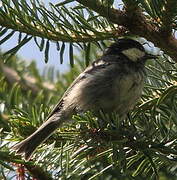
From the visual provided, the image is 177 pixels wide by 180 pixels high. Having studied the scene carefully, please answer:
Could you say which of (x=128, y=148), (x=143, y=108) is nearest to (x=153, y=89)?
(x=143, y=108)

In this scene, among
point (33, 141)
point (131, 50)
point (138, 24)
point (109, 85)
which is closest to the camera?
point (138, 24)

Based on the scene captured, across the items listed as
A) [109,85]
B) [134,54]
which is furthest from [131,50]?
[109,85]

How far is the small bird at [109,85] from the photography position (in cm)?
200

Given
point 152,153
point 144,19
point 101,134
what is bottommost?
point 152,153

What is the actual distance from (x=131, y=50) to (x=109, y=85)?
0.81 feet

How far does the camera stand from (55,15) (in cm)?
146

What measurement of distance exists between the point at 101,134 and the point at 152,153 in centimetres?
17

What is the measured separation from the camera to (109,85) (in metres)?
2.10

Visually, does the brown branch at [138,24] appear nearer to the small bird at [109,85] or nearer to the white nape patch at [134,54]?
the small bird at [109,85]

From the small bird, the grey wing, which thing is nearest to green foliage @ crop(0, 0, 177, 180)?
the small bird

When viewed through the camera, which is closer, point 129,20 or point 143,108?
point 129,20

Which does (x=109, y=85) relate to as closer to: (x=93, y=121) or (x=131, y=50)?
(x=131, y=50)

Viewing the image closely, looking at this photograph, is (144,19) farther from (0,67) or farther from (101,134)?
(0,67)

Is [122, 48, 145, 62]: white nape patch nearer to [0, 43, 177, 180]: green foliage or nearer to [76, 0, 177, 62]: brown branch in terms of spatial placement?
[0, 43, 177, 180]: green foliage
